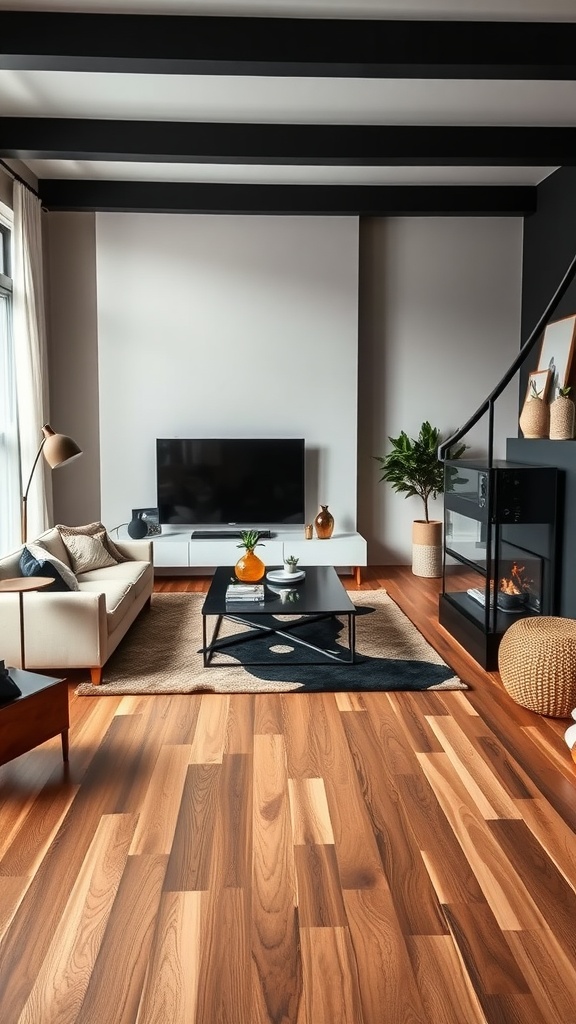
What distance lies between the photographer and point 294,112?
460 cm

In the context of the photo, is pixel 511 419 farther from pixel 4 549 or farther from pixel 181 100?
pixel 4 549

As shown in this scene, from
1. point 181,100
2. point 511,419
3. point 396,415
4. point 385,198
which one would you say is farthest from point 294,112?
point 511,419

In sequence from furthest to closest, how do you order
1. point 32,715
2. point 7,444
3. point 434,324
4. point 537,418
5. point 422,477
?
point 434,324
point 422,477
point 7,444
point 537,418
point 32,715

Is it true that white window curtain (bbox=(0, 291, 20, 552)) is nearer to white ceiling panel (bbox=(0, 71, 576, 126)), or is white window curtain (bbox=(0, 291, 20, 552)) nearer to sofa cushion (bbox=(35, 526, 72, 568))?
sofa cushion (bbox=(35, 526, 72, 568))

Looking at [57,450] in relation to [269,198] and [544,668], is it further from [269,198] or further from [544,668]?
[269,198]

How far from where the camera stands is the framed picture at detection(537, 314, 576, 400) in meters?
5.29

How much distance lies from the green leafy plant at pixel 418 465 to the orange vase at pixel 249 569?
243 centimetres

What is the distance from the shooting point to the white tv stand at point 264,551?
6.18m

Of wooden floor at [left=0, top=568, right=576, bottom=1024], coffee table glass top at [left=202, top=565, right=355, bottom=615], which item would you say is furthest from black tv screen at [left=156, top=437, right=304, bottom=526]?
wooden floor at [left=0, top=568, right=576, bottom=1024]

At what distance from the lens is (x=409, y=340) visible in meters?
6.74

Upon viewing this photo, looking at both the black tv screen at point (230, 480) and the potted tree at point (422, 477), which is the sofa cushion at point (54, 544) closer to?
the black tv screen at point (230, 480)

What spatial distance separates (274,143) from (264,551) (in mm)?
3021

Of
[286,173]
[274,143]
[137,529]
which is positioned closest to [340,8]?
[274,143]

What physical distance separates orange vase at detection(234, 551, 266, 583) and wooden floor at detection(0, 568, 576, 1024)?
1.11 metres
